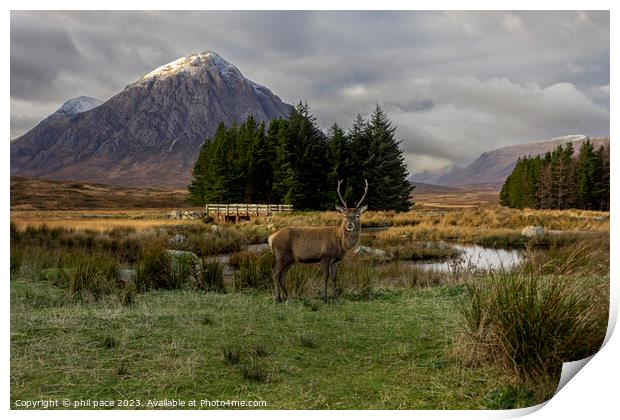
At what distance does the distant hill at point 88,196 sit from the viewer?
5.27 m

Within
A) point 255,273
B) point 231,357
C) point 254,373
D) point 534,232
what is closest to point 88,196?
point 255,273

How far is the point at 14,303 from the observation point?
16.8 feet

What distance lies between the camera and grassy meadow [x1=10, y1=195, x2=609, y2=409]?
339cm

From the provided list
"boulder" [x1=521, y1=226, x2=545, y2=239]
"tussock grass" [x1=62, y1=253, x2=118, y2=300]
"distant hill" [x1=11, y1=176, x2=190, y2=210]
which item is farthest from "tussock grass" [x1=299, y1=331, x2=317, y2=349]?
"boulder" [x1=521, y1=226, x2=545, y2=239]

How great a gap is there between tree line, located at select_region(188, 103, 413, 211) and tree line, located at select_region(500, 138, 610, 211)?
65.9 inches

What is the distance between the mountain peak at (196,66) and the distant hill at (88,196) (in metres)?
1.69

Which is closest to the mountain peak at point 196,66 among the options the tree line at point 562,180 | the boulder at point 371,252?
the boulder at point 371,252

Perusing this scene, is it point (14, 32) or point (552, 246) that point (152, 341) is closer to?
point (14, 32)

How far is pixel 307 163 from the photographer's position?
6113mm

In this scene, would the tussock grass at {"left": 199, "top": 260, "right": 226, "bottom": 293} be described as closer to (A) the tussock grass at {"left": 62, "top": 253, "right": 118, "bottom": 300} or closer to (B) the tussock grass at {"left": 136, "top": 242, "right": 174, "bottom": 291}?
(B) the tussock grass at {"left": 136, "top": 242, "right": 174, "bottom": 291}

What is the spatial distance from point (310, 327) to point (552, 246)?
3.55 meters

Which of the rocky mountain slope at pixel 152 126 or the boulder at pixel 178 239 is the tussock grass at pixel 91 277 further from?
the rocky mountain slope at pixel 152 126

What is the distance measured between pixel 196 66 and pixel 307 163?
5.92 feet
